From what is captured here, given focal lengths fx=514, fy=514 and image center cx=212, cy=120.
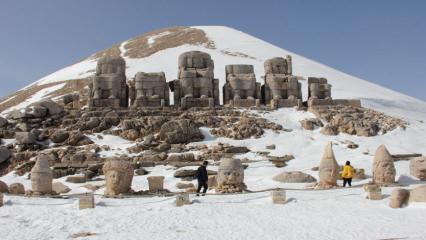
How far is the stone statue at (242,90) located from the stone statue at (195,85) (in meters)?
0.80

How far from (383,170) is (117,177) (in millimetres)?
8354

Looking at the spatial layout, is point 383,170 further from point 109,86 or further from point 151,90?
point 109,86

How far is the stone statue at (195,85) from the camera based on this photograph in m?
28.2

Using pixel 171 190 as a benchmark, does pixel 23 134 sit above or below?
above

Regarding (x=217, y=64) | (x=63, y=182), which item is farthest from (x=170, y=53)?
(x=63, y=182)

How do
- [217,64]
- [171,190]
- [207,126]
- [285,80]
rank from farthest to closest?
[217,64]
[285,80]
[207,126]
[171,190]

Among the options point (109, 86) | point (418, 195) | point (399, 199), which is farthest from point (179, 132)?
point (418, 195)

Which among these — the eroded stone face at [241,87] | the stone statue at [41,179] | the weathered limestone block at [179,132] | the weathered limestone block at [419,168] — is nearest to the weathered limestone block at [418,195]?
the weathered limestone block at [419,168]

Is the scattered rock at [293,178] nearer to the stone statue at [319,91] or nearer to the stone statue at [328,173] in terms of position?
the stone statue at [328,173]

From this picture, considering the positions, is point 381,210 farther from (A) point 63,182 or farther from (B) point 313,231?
(A) point 63,182

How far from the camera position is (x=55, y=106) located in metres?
27.4

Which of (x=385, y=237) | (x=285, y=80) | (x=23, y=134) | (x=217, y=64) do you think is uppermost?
(x=217, y=64)

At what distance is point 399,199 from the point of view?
1280 cm

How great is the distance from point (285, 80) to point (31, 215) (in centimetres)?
2018
